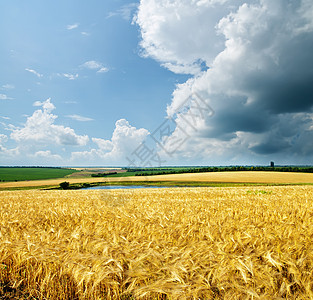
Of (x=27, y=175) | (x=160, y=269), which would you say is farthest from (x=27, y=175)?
(x=160, y=269)

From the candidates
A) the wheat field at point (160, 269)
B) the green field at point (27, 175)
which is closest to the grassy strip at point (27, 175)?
the green field at point (27, 175)

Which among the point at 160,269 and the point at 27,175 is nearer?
the point at 160,269

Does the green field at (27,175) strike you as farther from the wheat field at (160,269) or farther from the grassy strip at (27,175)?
the wheat field at (160,269)

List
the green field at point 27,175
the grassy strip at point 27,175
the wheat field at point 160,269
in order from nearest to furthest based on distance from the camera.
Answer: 1. the wheat field at point 160,269
2. the grassy strip at point 27,175
3. the green field at point 27,175

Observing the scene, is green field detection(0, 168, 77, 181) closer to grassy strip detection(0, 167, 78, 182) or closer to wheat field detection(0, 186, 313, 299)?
grassy strip detection(0, 167, 78, 182)

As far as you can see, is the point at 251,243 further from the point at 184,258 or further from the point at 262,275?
the point at 184,258

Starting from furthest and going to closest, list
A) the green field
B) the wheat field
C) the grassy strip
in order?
the green field → the grassy strip → the wheat field

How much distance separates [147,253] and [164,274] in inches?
13.6

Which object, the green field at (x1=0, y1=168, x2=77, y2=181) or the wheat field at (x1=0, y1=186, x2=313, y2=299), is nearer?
the wheat field at (x1=0, y1=186, x2=313, y2=299)

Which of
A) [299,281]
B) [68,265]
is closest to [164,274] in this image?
[68,265]

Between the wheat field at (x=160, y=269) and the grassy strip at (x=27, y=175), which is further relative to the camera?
the grassy strip at (x=27, y=175)

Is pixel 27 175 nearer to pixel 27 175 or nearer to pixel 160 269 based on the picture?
pixel 27 175

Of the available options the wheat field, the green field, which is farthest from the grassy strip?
the wheat field

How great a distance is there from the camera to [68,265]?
242 centimetres
